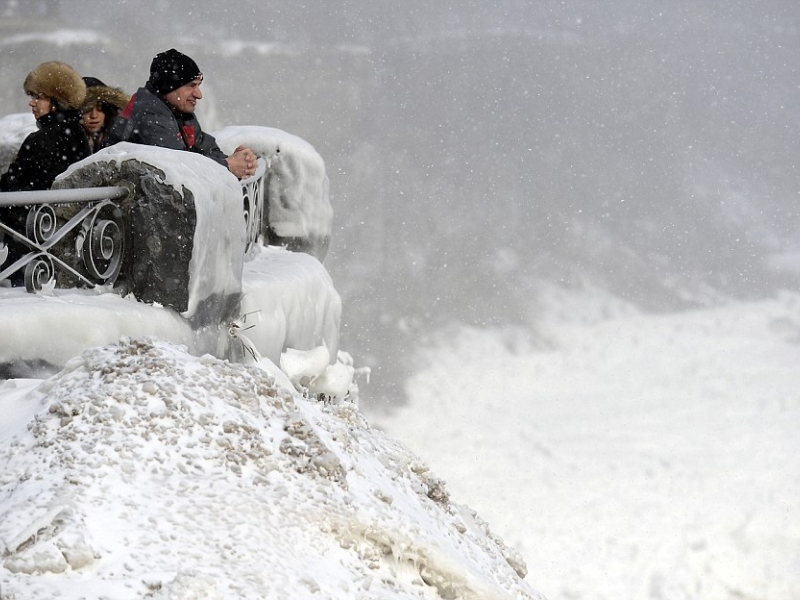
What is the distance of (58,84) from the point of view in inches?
160

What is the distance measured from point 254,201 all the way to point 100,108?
99 cm

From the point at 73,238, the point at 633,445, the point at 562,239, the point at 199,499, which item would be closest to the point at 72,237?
the point at 73,238

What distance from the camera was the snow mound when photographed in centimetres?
172

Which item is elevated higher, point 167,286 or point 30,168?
point 30,168

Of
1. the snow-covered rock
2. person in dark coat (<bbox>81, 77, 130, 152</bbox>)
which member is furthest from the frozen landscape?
person in dark coat (<bbox>81, 77, 130, 152</bbox>)

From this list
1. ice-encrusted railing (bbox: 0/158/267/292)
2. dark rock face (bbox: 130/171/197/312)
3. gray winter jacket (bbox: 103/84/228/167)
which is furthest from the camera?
gray winter jacket (bbox: 103/84/228/167)

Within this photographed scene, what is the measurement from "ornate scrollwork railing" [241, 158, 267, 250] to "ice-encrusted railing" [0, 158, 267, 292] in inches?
44.8

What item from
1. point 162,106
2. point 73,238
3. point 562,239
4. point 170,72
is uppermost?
point 170,72

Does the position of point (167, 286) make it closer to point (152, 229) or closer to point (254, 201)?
point (152, 229)

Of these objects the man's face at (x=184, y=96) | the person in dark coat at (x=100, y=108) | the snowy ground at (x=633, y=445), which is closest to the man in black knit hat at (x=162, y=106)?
the man's face at (x=184, y=96)

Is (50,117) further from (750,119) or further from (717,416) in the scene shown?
(750,119)

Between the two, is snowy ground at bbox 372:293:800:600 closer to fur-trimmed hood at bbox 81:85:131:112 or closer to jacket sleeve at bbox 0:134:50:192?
fur-trimmed hood at bbox 81:85:131:112

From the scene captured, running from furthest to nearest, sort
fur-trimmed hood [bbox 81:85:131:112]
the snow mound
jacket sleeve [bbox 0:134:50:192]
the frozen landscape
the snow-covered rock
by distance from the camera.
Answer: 1. the frozen landscape
2. the snow-covered rock
3. fur-trimmed hood [bbox 81:85:131:112]
4. jacket sleeve [bbox 0:134:50:192]
5. the snow mound

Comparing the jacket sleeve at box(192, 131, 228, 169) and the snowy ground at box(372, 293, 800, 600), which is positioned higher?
the jacket sleeve at box(192, 131, 228, 169)
